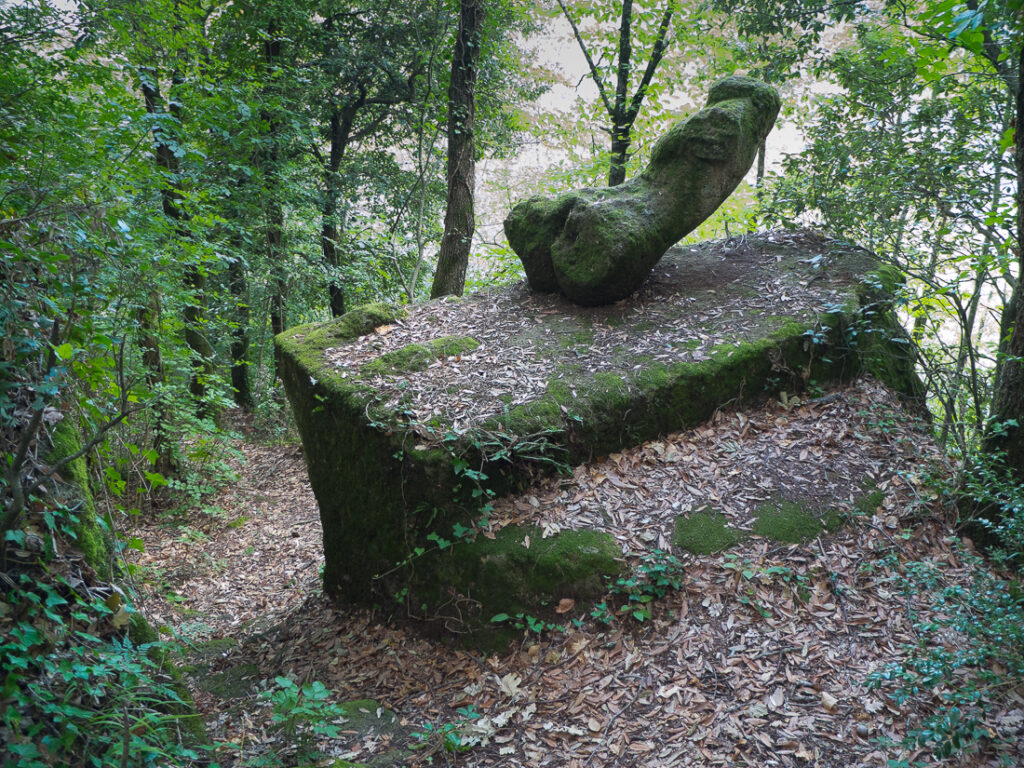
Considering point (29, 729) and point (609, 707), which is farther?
point (609, 707)

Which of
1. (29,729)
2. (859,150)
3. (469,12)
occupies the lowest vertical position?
(29,729)

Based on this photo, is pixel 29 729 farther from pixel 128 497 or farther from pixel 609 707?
pixel 128 497

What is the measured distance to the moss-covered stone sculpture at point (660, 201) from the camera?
5.74m

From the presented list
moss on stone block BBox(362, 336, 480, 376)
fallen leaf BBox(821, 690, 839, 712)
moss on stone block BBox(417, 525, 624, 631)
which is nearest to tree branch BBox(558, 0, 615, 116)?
moss on stone block BBox(362, 336, 480, 376)

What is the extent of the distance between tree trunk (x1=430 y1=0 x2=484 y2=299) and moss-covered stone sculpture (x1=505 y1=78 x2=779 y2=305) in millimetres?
2445

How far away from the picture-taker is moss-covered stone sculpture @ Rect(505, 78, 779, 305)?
574 cm

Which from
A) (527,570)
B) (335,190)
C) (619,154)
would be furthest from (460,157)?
(527,570)

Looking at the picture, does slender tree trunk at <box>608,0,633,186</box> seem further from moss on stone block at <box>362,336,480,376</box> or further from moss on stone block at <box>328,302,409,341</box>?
moss on stone block at <box>362,336,480,376</box>

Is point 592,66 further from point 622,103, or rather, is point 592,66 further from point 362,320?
point 362,320

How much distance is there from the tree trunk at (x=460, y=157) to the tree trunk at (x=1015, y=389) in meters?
6.14

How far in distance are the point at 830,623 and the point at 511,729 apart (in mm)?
2047

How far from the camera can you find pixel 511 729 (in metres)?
3.28

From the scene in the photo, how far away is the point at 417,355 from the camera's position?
17.2ft

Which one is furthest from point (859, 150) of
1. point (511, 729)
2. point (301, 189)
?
point (301, 189)
